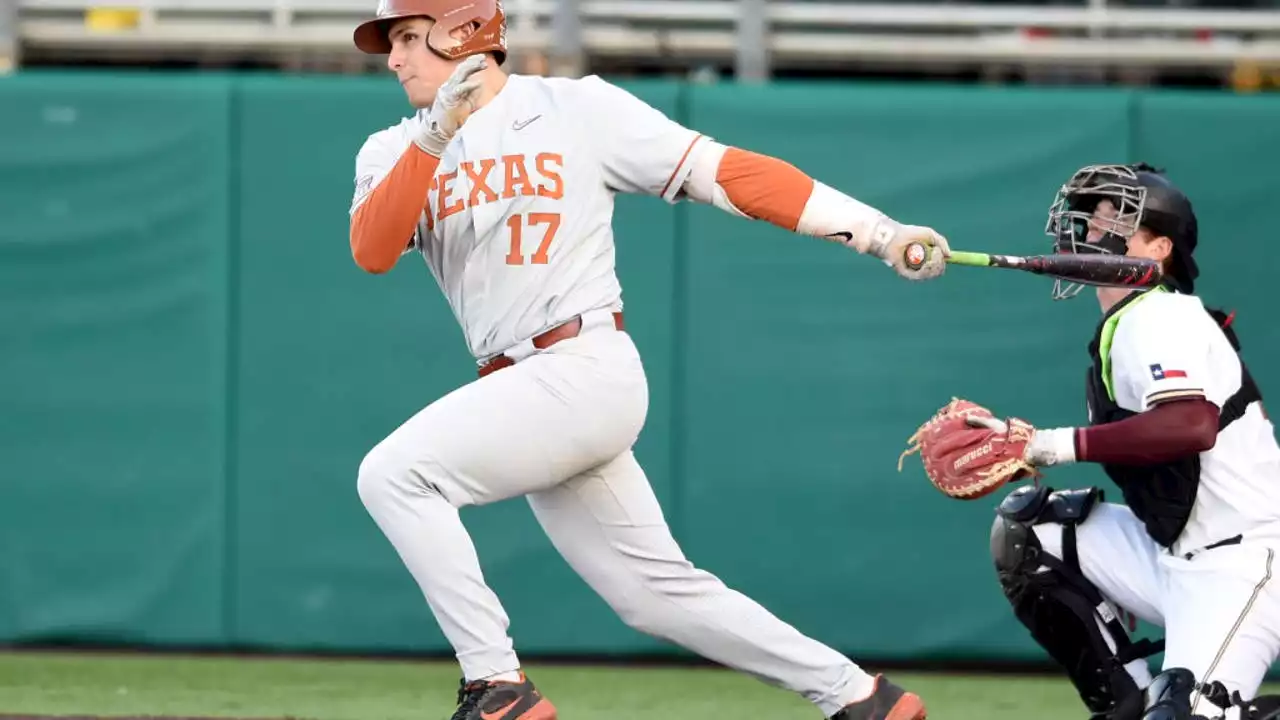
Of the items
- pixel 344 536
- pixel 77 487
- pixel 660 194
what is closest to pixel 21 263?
pixel 77 487

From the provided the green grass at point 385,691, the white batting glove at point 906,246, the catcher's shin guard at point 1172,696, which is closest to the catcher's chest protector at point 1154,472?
the catcher's shin guard at point 1172,696

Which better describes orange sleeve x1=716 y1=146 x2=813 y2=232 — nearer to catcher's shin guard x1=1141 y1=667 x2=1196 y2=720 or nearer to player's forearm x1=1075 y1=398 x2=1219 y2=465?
player's forearm x1=1075 y1=398 x2=1219 y2=465

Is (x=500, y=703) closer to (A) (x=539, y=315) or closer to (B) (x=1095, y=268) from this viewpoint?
(A) (x=539, y=315)

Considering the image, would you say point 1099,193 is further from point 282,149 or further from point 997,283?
point 282,149

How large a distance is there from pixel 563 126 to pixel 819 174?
276cm

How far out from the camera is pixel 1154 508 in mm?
4961

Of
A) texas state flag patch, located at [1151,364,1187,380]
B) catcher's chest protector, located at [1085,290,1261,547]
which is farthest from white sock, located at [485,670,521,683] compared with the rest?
texas state flag patch, located at [1151,364,1187,380]

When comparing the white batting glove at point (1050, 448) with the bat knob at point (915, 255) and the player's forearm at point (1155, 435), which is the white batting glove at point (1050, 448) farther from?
the bat knob at point (915, 255)

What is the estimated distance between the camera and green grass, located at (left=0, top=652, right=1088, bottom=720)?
6145mm

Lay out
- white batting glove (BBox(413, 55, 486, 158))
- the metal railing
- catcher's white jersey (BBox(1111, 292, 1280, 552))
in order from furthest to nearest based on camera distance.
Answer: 1. the metal railing
2. catcher's white jersey (BBox(1111, 292, 1280, 552))
3. white batting glove (BBox(413, 55, 486, 158))

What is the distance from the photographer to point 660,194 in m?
4.79

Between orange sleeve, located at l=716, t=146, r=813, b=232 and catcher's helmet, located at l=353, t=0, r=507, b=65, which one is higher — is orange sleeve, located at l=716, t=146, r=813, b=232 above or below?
below

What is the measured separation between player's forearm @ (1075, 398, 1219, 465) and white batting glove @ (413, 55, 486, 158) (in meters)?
1.67

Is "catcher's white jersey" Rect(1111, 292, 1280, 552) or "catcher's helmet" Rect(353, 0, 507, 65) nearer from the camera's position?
"catcher's helmet" Rect(353, 0, 507, 65)
